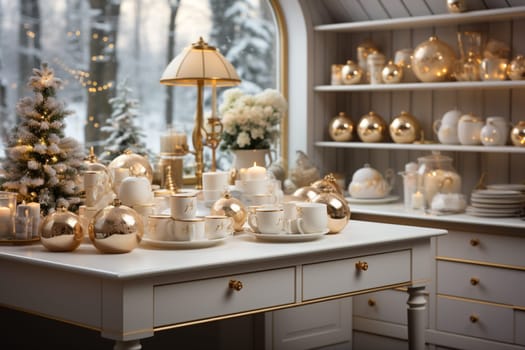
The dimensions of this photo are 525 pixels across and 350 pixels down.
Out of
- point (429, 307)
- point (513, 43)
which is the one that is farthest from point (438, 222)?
point (513, 43)

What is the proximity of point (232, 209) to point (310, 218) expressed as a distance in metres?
0.28

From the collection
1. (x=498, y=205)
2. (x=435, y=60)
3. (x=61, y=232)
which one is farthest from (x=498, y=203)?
(x=61, y=232)

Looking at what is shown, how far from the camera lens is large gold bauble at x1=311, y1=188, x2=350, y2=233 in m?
3.10

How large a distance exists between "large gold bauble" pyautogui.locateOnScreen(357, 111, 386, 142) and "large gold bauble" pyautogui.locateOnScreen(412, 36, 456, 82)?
40 cm

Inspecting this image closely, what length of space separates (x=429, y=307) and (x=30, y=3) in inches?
91.4

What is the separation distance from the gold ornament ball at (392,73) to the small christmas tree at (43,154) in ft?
6.86

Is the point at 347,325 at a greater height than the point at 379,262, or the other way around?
the point at 379,262

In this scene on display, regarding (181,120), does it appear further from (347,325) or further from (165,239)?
(165,239)

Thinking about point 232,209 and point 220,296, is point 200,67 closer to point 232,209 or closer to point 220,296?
point 232,209

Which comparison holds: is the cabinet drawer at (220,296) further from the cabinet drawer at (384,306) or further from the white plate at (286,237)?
the cabinet drawer at (384,306)

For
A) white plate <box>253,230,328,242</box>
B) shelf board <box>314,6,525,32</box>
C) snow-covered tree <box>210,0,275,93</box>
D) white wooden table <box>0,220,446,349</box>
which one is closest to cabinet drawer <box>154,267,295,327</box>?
white wooden table <box>0,220,446,349</box>

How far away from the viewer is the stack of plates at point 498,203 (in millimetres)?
4148

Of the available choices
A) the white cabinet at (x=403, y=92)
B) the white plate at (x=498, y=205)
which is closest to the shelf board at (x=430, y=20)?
the white cabinet at (x=403, y=92)

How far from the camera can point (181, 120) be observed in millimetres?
4820
